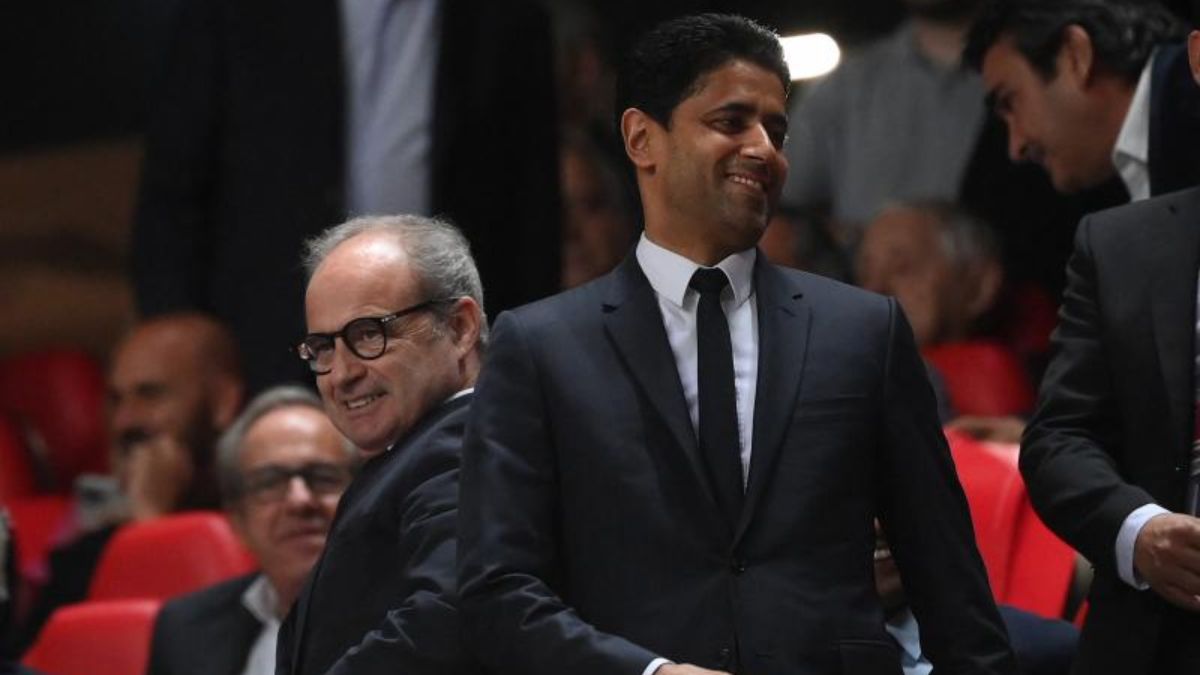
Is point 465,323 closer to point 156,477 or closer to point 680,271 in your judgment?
point 680,271

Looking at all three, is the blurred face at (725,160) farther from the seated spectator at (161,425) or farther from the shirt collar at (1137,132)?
the seated spectator at (161,425)

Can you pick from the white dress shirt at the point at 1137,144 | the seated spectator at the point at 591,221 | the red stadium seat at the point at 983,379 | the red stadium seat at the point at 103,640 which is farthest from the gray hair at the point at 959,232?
the red stadium seat at the point at 103,640

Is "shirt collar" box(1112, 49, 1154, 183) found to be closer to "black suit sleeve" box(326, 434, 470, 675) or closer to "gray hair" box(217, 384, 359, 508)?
"black suit sleeve" box(326, 434, 470, 675)

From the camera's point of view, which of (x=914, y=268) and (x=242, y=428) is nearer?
(x=242, y=428)

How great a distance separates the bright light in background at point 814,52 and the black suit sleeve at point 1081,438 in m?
3.14

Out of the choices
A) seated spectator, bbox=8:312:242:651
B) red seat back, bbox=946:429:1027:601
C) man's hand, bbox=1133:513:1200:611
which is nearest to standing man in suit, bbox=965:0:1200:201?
red seat back, bbox=946:429:1027:601

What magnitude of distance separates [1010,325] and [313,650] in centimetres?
236

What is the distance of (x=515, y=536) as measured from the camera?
2.75 meters

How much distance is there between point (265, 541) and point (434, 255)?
Result: 1162 mm

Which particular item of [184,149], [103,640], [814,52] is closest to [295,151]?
[184,149]

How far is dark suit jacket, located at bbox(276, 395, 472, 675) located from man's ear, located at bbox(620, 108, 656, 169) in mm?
408

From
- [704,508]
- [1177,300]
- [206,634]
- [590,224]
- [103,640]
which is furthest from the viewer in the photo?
[590,224]

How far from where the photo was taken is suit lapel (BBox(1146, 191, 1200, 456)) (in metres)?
3.00

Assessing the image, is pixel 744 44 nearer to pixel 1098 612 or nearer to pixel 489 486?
pixel 489 486
